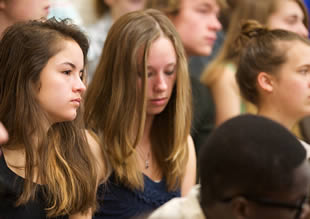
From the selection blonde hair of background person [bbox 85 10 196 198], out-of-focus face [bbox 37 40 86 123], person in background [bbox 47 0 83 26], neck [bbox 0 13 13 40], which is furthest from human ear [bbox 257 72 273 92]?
person in background [bbox 47 0 83 26]

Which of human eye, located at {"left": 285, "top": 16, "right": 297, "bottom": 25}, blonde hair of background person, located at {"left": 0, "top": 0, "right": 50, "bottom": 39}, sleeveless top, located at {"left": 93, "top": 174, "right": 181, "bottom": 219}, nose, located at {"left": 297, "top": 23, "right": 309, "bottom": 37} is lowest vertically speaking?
sleeveless top, located at {"left": 93, "top": 174, "right": 181, "bottom": 219}

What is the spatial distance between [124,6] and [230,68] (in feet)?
2.95

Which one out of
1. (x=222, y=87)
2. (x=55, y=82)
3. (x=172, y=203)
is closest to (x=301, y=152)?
(x=172, y=203)

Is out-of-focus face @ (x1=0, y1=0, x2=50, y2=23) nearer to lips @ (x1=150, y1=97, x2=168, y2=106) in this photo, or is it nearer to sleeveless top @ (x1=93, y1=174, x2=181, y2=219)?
lips @ (x1=150, y1=97, x2=168, y2=106)

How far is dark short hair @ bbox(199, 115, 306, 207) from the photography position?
135 cm

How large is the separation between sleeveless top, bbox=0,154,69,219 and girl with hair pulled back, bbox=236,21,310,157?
1101 millimetres

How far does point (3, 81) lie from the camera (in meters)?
1.93

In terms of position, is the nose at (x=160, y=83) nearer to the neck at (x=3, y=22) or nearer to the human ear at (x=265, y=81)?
the human ear at (x=265, y=81)

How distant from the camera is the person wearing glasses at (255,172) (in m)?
1.36

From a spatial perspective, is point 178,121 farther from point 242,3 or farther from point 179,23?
point 242,3

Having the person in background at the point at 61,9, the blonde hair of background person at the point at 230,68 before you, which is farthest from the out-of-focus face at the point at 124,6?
the blonde hair of background person at the point at 230,68

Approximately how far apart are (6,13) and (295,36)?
1248 mm

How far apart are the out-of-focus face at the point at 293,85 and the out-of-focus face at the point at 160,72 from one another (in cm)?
51

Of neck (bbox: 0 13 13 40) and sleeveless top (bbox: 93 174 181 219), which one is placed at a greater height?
neck (bbox: 0 13 13 40)
